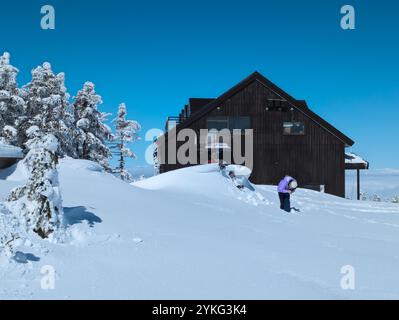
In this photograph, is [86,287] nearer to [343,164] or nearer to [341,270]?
[341,270]

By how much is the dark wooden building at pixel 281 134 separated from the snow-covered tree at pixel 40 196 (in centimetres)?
1972

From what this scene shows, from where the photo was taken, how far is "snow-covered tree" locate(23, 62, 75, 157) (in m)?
26.4

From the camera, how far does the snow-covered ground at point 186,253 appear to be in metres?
4.76

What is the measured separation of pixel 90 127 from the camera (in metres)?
31.6

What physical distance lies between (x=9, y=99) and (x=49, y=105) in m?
2.61

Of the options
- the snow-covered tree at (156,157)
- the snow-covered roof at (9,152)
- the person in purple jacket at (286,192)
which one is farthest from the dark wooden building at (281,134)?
the snow-covered roof at (9,152)

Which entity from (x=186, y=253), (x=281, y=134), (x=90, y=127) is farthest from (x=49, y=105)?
(x=186, y=253)

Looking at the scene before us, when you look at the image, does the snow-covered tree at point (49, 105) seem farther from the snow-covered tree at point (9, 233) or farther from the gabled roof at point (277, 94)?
the snow-covered tree at point (9, 233)

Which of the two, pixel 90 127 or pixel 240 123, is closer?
pixel 240 123

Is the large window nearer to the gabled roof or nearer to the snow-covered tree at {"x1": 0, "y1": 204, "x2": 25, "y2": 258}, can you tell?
the gabled roof

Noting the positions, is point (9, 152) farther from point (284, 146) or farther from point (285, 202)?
point (284, 146)

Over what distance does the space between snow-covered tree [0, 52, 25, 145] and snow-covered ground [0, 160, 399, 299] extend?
1643cm

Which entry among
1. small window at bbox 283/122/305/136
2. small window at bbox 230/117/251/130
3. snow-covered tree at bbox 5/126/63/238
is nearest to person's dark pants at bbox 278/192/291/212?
snow-covered tree at bbox 5/126/63/238
